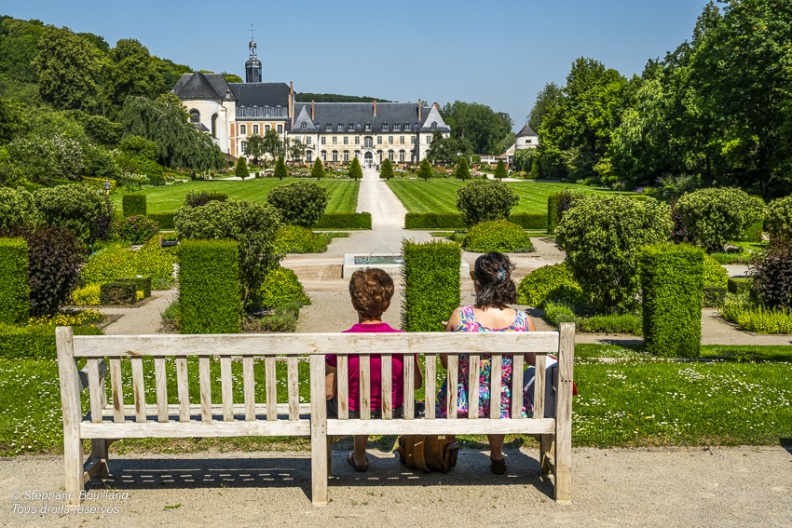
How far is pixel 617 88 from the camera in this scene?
5209cm

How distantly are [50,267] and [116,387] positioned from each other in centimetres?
752

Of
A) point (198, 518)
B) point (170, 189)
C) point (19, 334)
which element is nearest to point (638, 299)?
point (19, 334)

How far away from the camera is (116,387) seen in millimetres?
3955

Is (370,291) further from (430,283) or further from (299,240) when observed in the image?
(299,240)

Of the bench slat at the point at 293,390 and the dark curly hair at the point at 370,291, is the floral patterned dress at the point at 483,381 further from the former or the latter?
the bench slat at the point at 293,390

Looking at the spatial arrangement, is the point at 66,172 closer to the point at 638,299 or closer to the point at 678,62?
the point at 678,62

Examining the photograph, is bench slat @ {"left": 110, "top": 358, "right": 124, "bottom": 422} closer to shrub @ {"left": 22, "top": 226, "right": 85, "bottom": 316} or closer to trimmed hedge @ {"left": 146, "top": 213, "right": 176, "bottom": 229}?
shrub @ {"left": 22, "top": 226, "right": 85, "bottom": 316}

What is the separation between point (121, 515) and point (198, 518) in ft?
1.25

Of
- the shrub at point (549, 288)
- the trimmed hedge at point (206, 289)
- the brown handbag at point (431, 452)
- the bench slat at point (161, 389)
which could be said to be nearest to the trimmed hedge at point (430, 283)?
the trimmed hedge at point (206, 289)

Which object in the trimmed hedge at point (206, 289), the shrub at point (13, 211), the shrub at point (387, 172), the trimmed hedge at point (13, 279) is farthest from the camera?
the shrub at point (387, 172)

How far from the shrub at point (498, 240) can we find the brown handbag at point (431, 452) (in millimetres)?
15653

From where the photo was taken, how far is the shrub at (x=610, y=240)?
35.9 ft

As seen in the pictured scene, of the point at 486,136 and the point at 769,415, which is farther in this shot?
the point at 486,136

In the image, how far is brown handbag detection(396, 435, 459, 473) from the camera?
436 centimetres
